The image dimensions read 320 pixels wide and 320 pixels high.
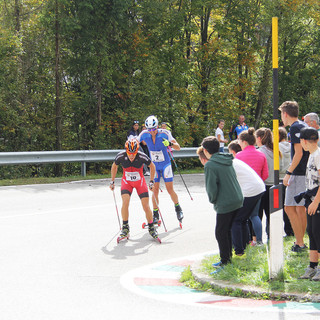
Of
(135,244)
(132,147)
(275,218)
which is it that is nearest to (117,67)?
(132,147)

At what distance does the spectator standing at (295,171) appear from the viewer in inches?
292

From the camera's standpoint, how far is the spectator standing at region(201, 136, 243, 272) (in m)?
6.84

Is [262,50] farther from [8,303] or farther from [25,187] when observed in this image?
[8,303]

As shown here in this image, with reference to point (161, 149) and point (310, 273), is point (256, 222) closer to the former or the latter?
point (310, 273)

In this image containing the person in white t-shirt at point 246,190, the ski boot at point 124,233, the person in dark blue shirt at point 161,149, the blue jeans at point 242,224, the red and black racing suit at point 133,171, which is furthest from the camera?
the person in dark blue shirt at point 161,149

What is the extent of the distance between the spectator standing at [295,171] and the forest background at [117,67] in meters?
14.6

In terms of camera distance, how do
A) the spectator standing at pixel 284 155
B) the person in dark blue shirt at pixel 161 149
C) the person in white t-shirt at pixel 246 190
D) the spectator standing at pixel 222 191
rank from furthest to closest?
the person in dark blue shirt at pixel 161 149 → the spectator standing at pixel 284 155 → the person in white t-shirt at pixel 246 190 → the spectator standing at pixel 222 191

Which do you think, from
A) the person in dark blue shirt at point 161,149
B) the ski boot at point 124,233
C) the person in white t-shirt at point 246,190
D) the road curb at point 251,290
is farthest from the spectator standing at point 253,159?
the person in dark blue shirt at point 161,149

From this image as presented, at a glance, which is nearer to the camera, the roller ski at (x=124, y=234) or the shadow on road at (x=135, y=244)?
the shadow on road at (x=135, y=244)

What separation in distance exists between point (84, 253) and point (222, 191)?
8.47 ft

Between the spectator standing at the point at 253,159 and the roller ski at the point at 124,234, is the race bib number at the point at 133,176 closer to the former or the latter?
the roller ski at the point at 124,234

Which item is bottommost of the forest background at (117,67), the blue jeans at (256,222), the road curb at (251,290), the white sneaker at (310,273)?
the road curb at (251,290)

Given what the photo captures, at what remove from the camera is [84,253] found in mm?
8469

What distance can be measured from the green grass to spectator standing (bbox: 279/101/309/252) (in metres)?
0.37
